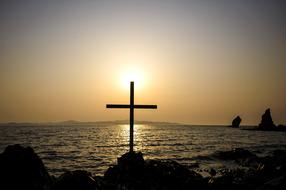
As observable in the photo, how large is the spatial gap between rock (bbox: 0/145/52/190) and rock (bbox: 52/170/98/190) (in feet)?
3.18

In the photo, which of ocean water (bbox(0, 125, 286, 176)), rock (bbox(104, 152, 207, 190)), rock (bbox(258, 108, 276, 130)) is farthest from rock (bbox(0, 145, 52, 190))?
rock (bbox(258, 108, 276, 130))

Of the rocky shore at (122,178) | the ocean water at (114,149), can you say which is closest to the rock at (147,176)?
the rocky shore at (122,178)

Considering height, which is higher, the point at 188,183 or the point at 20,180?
the point at 20,180

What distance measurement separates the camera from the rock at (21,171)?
10344 mm

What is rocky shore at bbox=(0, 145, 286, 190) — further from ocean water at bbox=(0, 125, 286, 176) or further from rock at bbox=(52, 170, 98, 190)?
ocean water at bbox=(0, 125, 286, 176)

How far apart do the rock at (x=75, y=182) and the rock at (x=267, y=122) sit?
170 metres

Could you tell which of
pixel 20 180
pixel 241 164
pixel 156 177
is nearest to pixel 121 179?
pixel 156 177

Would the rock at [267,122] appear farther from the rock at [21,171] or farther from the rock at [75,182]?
the rock at [21,171]

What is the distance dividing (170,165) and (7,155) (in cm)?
935

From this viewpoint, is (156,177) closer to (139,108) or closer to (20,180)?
(139,108)

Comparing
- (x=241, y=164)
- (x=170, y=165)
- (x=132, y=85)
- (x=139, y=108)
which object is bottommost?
(x=241, y=164)

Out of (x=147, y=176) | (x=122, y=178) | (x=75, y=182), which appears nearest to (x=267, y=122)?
(x=147, y=176)

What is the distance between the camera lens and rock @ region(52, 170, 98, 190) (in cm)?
1007

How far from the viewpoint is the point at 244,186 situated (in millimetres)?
13836
